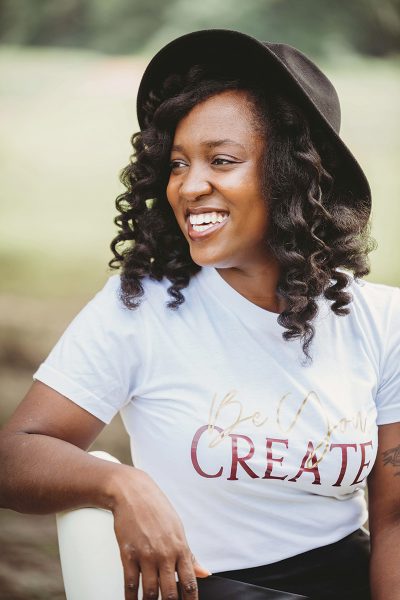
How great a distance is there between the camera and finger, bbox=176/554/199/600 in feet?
4.69

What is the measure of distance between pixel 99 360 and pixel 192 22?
4.23 meters

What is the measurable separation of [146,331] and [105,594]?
1.68 feet

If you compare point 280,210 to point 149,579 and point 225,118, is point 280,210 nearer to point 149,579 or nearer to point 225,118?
point 225,118

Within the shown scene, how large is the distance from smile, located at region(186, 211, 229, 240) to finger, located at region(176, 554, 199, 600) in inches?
25.3

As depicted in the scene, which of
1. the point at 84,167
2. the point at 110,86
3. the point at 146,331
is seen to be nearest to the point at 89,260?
the point at 84,167

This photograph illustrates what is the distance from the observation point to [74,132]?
6078mm

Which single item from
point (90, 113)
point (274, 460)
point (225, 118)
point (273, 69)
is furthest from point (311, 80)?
point (90, 113)

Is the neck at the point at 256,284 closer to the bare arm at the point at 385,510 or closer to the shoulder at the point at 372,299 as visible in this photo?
the shoulder at the point at 372,299

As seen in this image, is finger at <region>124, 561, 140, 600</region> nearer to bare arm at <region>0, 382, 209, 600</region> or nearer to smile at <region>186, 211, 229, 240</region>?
bare arm at <region>0, 382, 209, 600</region>

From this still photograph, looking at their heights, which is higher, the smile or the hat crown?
the hat crown

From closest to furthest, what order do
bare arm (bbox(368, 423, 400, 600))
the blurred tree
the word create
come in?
the word create
bare arm (bbox(368, 423, 400, 600))
the blurred tree

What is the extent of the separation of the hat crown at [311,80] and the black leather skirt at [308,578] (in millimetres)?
900

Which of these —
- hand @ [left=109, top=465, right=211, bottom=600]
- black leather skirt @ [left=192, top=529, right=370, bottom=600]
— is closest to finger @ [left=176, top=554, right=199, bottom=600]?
hand @ [left=109, top=465, right=211, bottom=600]

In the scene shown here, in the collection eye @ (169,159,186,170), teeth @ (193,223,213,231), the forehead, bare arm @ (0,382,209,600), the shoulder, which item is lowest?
bare arm @ (0,382,209,600)
